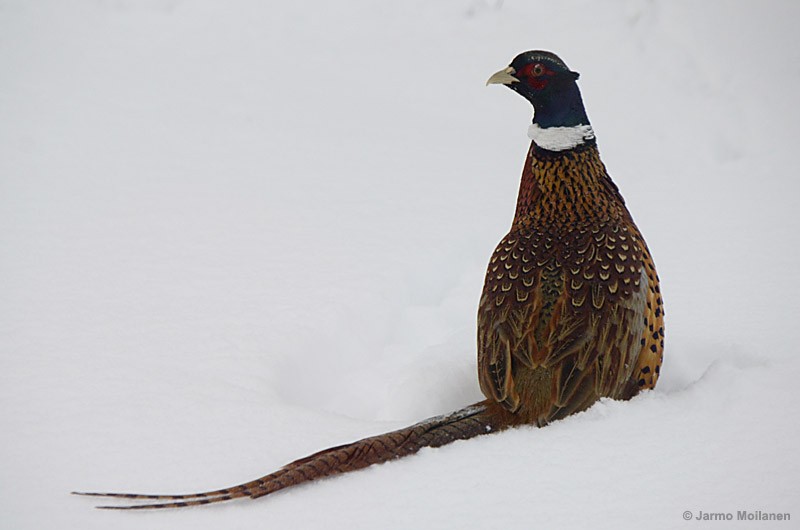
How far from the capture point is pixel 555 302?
2.35 m

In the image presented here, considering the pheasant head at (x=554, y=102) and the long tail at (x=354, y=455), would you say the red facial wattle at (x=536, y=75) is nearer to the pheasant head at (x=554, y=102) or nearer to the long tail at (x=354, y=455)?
the pheasant head at (x=554, y=102)


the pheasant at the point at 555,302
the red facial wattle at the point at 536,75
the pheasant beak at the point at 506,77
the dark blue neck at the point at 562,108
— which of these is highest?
the pheasant beak at the point at 506,77

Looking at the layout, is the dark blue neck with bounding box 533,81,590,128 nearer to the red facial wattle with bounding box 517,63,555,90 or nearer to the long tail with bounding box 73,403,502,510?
the red facial wattle with bounding box 517,63,555,90

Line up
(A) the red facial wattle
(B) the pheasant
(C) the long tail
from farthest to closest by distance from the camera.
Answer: (A) the red facial wattle
(B) the pheasant
(C) the long tail

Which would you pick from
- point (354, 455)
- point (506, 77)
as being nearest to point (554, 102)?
point (506, 77)

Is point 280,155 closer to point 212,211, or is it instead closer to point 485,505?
point 212,211

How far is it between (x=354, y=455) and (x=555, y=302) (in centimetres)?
68

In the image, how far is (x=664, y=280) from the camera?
3326mm

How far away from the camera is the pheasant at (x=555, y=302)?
2.29 meters

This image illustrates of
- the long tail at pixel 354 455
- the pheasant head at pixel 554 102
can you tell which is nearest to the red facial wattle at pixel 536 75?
the pheasant head at pixel 554 102

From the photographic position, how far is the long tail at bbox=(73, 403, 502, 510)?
2.04 meters

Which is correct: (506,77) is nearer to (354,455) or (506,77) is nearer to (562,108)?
(562,108)

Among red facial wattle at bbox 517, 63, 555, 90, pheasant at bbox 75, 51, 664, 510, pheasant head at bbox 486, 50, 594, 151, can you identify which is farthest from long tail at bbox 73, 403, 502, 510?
red facial wattle at bbox 517, 63, 555, 90

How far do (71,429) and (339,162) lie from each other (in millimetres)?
2214
